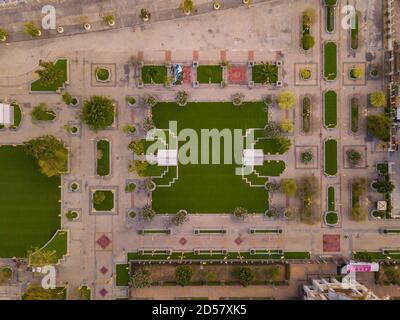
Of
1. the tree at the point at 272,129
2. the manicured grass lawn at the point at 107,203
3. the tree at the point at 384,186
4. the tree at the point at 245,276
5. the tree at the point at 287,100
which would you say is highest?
the tree at the point at 287,100

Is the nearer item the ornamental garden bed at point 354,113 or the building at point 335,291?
the building at point 335,291

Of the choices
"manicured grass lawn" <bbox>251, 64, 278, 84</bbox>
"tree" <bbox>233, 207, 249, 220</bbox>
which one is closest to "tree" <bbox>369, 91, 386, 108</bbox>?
"manicured grass lawn" <bbox>251, 64, 278, 84</bbox>

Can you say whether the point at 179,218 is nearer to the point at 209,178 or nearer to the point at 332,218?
the point at 209,178

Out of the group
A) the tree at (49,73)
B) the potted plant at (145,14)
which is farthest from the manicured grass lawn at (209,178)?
the tree at (49,73)

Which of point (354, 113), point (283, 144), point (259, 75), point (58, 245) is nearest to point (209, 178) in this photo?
point (283, 144)

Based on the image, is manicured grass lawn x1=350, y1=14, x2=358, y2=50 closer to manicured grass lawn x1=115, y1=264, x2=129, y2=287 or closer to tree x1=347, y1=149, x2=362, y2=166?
tree x1=347, y1=149, x2=362, y2=166

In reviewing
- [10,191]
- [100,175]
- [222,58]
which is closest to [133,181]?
[100,175]

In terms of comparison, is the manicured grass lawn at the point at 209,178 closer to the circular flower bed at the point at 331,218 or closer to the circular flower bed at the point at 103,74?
the circular flower bed at the point at 103,74

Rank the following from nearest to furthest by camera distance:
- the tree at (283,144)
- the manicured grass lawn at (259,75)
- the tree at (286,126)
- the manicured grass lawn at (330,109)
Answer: the tree at (283,144), the tree at (286,126), the manicured grass lawn at (259,75), the manicured grass lawn at (330,109)
